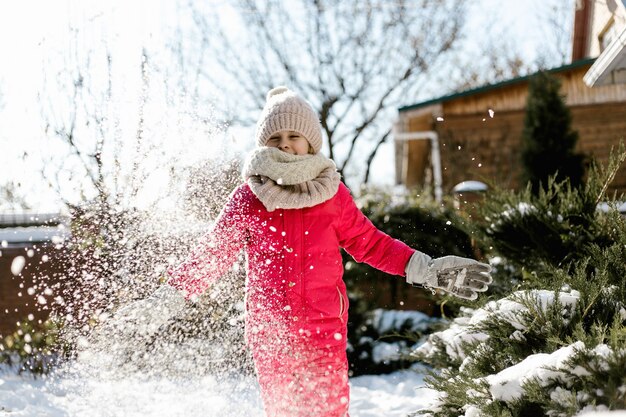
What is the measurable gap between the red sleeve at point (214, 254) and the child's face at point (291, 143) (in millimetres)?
258

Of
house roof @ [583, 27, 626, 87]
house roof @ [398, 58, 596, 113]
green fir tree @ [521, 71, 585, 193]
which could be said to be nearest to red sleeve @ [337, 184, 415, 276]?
house roof @ [583, 27, 626, 87]

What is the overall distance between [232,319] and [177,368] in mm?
1059

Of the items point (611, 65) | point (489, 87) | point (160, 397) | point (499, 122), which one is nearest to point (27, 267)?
point (160, 397)

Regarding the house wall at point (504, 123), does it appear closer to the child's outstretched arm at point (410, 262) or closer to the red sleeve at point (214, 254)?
the child's outstretched arm at point (410, 262)

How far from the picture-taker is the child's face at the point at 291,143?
263 cm

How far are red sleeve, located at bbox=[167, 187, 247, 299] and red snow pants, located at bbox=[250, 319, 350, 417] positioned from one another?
307 millimetres

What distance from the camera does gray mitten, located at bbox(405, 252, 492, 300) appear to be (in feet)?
8.54

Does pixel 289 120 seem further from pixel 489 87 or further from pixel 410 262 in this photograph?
pixel 489 87

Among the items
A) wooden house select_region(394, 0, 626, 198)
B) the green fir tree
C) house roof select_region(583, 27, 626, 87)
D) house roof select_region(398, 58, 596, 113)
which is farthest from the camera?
wooden house select_region(394, 0, 626, 198)

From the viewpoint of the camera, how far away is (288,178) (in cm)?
244

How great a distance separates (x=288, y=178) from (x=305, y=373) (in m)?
0.72

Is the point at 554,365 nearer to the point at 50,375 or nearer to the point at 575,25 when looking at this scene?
the point at 50,375

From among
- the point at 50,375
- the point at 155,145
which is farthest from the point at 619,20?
the point at 50,375

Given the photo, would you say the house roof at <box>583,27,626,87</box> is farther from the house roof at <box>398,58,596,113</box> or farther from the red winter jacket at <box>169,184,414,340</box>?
the house roof at <box>398,58,596,113</box>
